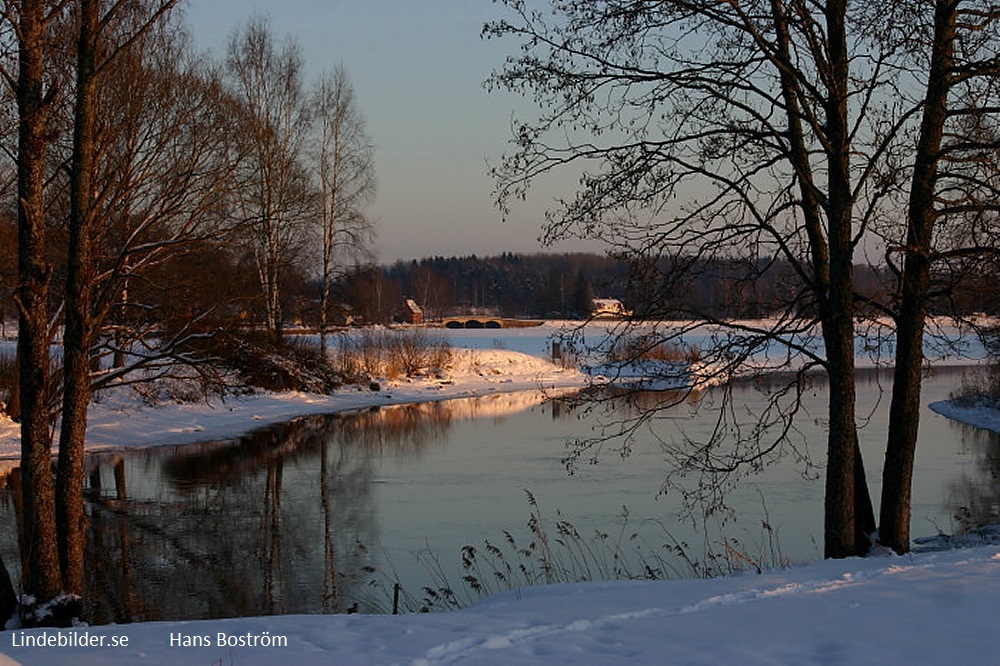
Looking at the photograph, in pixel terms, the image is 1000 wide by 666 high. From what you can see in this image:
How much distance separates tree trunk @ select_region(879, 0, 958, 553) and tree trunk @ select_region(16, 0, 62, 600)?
7.00m

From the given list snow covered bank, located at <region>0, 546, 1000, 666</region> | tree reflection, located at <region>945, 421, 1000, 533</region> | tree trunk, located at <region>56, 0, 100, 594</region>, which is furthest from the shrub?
snow covered bank, located at <region>0, 546, 1000, 666</region>

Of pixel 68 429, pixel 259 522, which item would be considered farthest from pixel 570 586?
pixel 259 522

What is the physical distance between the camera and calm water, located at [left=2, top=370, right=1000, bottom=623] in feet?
33.9

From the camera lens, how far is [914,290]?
8625 millimetres

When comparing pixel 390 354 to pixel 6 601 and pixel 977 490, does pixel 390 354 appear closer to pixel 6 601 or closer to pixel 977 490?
pixel 977 490

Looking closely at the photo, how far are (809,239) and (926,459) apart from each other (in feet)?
35.7

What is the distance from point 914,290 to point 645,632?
15.3 feet

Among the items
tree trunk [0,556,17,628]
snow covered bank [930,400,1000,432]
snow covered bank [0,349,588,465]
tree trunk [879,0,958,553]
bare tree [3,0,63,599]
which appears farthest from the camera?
snow covered bank [930,400,1000,432]

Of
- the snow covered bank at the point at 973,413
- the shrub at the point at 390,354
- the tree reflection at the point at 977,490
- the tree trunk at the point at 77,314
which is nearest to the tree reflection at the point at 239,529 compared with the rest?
the tree trunk at the point at 77,314

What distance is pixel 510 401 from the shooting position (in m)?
32.4

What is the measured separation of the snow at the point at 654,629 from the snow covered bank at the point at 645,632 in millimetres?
10

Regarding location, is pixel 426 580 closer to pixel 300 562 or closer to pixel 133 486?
pixel 300 562

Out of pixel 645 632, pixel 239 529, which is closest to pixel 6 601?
pixel 239 529

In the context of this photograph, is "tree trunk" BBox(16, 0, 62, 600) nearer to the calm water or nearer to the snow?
the calm water
